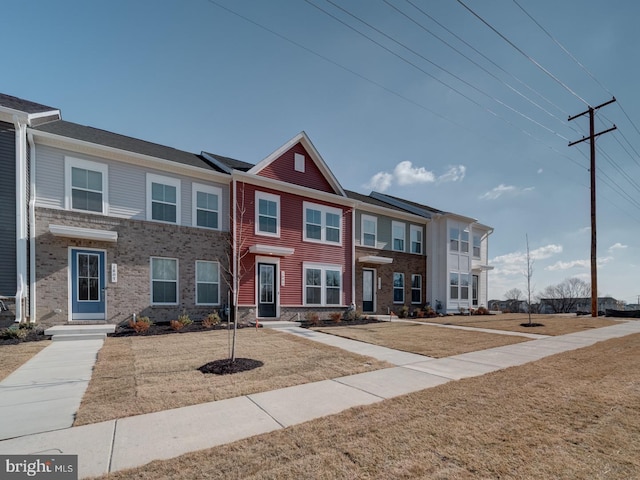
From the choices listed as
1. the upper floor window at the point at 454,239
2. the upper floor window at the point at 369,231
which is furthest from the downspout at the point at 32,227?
the upper floor window at the point at 454,239

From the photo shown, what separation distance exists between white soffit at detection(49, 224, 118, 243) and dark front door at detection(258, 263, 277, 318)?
5.66 meters

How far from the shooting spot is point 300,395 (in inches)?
203

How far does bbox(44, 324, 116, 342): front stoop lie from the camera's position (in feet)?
31.4

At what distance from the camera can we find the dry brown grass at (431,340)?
364 inches

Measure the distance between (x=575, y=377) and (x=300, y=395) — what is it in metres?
5.11

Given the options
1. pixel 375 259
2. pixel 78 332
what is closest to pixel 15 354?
pixel 78 332

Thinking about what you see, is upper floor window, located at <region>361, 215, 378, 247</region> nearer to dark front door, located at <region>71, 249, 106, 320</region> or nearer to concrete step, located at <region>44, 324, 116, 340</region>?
dark front door, located at <region>71, 249, 106, 320</region>

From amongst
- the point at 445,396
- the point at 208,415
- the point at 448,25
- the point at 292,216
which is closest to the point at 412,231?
the point at 292,216

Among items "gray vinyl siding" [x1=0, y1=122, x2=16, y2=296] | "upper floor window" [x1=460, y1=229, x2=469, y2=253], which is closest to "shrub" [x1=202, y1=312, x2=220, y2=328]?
"gray vinyl siding" [x1=0, y1=122, x2=16, y2=296]

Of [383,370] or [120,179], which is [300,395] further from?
[120,179]

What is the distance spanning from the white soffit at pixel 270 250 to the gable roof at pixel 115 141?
12.6ft

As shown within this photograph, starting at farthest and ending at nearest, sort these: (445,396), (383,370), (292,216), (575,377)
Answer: (292,216) < (383,370) < (575,377) < (445,396)

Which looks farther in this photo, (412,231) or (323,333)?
(412,231)

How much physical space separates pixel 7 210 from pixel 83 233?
6.42 ft
